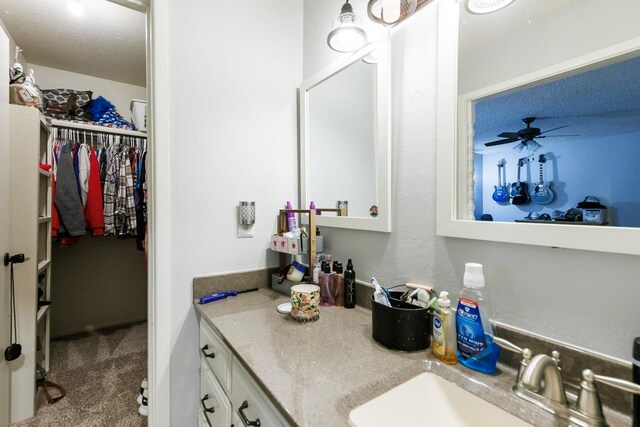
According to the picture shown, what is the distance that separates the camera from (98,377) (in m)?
1.88

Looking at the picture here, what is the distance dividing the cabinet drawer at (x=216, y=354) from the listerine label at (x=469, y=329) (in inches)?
25.5

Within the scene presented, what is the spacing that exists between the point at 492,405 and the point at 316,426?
0.35 meters

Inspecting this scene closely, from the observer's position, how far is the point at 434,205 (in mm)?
841

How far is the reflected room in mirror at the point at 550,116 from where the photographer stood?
0.54m

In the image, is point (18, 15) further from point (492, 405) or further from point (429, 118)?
point (492, 405)

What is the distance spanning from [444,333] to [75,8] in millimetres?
2574

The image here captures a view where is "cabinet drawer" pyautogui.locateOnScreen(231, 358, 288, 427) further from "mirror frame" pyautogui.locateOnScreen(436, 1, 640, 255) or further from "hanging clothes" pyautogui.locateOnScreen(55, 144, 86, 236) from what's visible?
"hanging clothes" pyautogui.locateOnScreen(55, 144, 86, 236)

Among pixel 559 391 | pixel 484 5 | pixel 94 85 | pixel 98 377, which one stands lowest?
pixel 98 377

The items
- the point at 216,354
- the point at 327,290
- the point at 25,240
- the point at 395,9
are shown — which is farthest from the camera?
the point at 25,240

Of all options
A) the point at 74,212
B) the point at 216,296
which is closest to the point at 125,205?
the point at 74,212

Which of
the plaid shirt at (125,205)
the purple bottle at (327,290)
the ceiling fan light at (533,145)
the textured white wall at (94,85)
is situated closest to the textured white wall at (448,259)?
the purple bottle at (327,290)

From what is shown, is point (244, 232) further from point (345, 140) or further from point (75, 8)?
point (75, 8)

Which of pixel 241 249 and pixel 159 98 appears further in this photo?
pixel 241 249

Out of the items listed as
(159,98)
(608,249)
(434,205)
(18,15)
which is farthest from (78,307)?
(608,249)
